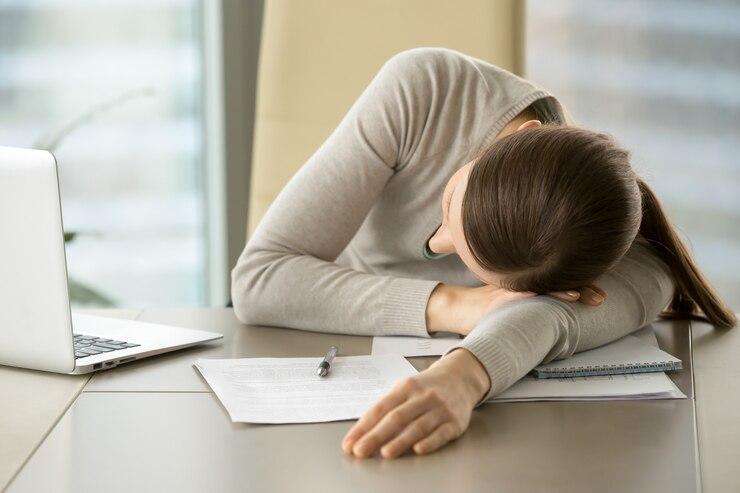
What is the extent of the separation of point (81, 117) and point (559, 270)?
1732mm

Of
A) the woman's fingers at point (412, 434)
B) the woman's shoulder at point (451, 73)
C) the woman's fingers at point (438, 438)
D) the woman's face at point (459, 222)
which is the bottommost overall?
the woman's fingers at point (438, 438)

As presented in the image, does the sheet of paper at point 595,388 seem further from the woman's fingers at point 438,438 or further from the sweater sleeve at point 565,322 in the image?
the woman's fingers at point 438,438

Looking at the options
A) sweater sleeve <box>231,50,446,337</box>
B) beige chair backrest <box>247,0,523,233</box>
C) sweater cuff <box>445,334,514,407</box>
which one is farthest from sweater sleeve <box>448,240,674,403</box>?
beige chair backrest <box>247,0,523,233</box>

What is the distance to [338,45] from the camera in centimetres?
213

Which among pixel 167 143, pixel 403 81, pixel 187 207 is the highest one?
pixel 403 81

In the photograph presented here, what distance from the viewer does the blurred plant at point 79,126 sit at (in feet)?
7.93

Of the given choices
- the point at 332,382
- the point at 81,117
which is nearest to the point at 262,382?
the point at 332,382

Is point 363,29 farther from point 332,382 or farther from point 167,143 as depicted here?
point 332,382

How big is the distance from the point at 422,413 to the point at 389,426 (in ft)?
0.15

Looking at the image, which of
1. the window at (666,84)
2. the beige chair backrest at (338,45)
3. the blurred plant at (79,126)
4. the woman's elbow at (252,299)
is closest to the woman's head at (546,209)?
the woman's elbow at (252,299)

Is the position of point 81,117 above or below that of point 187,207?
above

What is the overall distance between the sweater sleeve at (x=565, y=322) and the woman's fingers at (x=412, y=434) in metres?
0.11

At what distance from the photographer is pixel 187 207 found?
267cm

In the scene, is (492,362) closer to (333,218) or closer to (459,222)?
(459,222)
